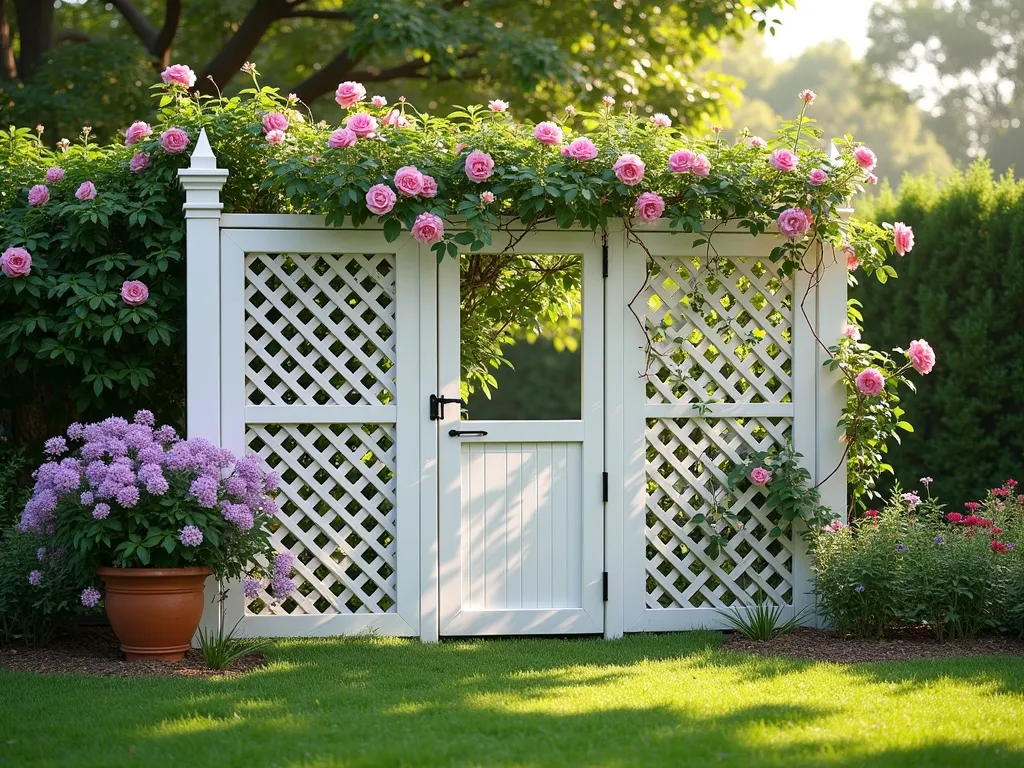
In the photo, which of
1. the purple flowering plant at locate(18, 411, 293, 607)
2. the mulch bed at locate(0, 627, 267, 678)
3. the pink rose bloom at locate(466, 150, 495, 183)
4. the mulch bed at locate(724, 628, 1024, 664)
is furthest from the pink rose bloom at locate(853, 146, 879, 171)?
the mulch bed at locate(0, 627, 267, 678)

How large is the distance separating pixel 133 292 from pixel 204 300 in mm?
411

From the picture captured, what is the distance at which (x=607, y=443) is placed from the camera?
5.56m

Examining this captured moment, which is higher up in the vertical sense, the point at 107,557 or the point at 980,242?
the point at 980,242

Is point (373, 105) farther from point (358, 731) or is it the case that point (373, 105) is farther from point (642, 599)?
point (358, 731)

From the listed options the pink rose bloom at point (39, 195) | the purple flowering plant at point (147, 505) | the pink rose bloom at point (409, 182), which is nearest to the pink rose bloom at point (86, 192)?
the pink rose bloom at point (39, 195)

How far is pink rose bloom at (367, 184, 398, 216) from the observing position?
5.09 metres

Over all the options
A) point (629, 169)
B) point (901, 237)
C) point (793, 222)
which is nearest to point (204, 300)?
point (629, 169)

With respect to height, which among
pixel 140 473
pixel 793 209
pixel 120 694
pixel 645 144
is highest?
pixel 645 144

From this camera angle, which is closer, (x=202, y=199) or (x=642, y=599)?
(x=202, y=199)

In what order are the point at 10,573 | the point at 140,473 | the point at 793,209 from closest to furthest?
the point at 140,473 < the point at 10,573 < the point at 793,209

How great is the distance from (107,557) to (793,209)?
11.5 feet

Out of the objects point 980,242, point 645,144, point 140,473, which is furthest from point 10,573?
point 980,242

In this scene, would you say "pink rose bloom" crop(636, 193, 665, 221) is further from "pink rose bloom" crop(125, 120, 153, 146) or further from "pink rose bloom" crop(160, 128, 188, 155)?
"pink rose bloom" crop(125, 120, 153, 146)

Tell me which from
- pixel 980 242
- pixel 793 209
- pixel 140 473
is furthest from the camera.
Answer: pixel 980 242
